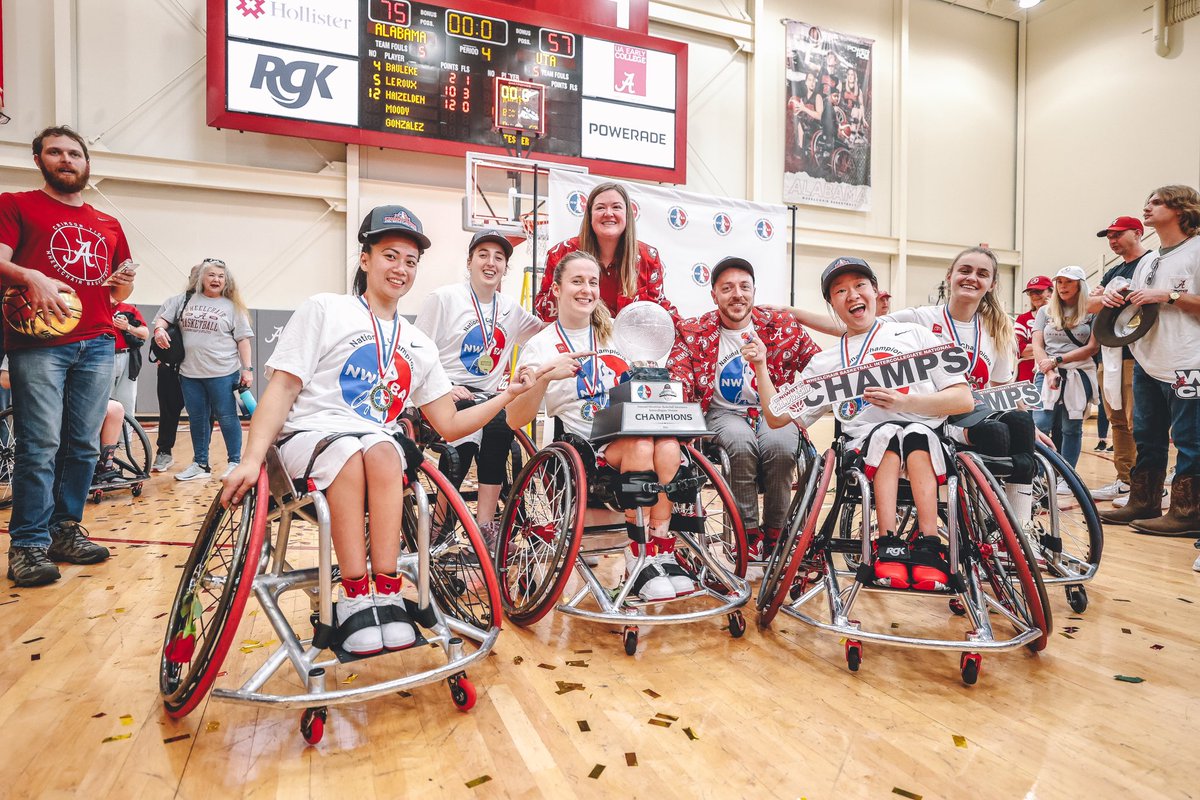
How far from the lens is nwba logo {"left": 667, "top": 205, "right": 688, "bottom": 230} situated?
526 centimetres

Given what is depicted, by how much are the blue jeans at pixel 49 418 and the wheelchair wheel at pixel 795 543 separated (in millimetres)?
2410

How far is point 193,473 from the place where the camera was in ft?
14.4

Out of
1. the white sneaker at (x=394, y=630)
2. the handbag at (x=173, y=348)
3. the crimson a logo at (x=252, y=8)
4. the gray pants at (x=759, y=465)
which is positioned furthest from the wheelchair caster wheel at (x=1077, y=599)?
the crimson a logo at (x=252, y=8)

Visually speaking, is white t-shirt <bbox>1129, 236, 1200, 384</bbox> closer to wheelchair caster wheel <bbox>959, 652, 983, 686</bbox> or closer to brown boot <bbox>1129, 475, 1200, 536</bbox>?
brown boot <bbox>1129, 475, 1200, 536</bbox>

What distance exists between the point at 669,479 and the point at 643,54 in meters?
7.28

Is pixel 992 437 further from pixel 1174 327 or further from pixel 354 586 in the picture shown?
pixel 354 586

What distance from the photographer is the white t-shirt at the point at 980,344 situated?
95.9 inches

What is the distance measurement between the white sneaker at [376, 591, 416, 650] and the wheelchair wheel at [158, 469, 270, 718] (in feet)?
0.91

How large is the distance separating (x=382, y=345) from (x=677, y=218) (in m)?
4.00

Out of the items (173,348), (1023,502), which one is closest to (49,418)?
(173,348)

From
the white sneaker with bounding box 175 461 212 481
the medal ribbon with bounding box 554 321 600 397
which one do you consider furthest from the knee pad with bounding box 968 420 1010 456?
the white sneaker with bounding box 175 461 212 481

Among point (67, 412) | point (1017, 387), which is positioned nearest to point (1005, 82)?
point (1017, 387)

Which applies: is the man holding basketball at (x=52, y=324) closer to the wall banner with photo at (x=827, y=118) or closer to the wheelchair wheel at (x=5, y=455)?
the wheelchair wheel at (x=5, y=455)

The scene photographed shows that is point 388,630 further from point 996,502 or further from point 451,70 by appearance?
point 451,70
